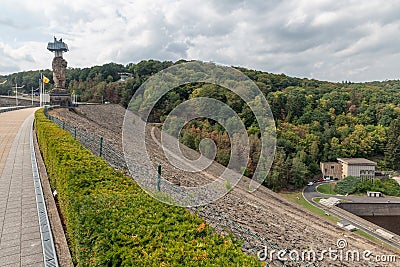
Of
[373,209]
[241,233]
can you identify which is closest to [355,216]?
[373,209]

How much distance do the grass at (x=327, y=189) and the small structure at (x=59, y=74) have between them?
27456mm

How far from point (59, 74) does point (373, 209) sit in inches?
1205

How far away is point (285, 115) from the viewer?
160 ft

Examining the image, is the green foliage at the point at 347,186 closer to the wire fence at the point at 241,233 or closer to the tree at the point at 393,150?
the tree at the point at 393,150

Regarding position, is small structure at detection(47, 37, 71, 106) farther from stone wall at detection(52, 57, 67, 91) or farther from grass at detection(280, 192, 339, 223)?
grass at detection(280, 192, 339, 223)

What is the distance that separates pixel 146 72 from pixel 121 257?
53.5 metres

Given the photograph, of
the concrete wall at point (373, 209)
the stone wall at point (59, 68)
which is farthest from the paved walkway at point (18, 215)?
the concrete wall at point (373, 209)

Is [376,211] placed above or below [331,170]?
below

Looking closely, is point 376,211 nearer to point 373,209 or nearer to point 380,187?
point 373,209

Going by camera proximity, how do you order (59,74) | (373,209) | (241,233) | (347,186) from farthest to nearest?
1. (347,186)
2. (373,209)
3. (59,74)
4. (241,233)

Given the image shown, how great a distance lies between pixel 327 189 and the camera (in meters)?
32.0

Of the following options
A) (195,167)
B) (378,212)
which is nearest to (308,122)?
(378,212)

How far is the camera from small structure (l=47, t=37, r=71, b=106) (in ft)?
76.1

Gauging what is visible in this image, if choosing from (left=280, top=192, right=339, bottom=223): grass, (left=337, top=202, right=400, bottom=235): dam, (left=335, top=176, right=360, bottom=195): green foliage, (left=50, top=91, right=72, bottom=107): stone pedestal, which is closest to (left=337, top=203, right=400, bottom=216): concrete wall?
(left=337, top=202, right=400, bottom=235): dam
